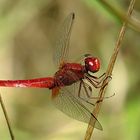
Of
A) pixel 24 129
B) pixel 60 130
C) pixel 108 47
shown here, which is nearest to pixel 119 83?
pixel 108 47

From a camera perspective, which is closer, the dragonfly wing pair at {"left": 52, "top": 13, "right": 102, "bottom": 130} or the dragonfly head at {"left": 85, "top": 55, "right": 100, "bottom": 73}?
the dragonfly wing pair at {"left": 52, "top": 13, "right": 102, "bottom": 130}

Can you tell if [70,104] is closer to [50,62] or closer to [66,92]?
[66,92]

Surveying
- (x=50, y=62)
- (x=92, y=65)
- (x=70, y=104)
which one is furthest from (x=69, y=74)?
(x=50, y=62)

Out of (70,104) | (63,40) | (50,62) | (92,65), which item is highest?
(63,40)

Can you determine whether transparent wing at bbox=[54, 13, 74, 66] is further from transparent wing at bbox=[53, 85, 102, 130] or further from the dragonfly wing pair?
transparent wing at bbox=[53, 85, 102, 130]

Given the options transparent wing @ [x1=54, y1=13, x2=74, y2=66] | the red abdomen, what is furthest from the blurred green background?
the red abdomen

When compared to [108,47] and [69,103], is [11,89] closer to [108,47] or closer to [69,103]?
[108,47]

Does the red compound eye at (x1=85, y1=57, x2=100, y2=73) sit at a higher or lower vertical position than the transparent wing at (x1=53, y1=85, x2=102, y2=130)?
higher

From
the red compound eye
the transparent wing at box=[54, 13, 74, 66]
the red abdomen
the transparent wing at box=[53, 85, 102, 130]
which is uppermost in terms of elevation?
the transparent wing at box=[54, 13, 74, 66]
